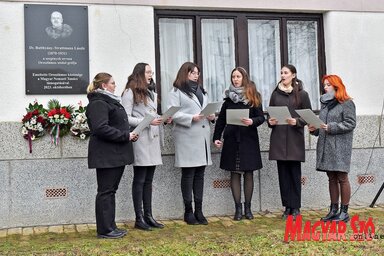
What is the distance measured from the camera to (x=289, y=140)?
625 cm

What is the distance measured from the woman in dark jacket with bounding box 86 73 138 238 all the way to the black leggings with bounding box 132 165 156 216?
0.44 metres

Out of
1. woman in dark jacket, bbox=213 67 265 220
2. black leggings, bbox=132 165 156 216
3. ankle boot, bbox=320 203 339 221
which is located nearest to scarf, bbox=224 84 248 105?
woman in dark jacket, bbox=213 67 265 220

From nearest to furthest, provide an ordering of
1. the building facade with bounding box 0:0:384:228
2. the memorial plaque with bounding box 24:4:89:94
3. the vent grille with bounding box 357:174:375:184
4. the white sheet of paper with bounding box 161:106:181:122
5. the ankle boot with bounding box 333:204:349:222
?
the white sheet of paper with bounding box 161:106:181:122 → the ankle boot with bounding box 333:204:349:222 → the building facade with bounding box 0:0:384:228 → the memorial plaque with bounding box 24:4:89:94 → the vent grille with bounding box 357:174:375:184

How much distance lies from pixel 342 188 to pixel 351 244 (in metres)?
1.25

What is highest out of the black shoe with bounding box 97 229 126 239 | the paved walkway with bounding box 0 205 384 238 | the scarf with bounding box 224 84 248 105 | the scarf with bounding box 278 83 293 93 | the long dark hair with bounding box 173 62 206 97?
the long dark hair with bounding box 173 62 206 97

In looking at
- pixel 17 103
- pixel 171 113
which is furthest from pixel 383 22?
pixel 17 103

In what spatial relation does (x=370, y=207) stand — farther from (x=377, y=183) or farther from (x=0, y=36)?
(x=0, y=36)

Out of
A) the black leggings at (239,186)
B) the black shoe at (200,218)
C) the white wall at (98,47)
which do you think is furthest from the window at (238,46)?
the black shoe at (200,218)

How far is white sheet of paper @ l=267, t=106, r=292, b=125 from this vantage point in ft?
19.5

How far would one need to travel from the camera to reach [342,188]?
6047 mm

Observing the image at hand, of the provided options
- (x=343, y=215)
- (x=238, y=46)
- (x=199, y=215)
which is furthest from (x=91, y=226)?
(x=238, y=46)

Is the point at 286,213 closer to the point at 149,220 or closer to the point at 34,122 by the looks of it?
the point at 149,220

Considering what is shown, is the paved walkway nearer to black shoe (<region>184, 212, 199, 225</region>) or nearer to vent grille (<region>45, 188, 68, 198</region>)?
black shoe (<region>184, 212, 199, 225</region>)

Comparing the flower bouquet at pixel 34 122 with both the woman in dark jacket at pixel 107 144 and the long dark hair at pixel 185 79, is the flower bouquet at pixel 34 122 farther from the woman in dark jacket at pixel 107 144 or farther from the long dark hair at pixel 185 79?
the long dark hair at pixel 185 79
